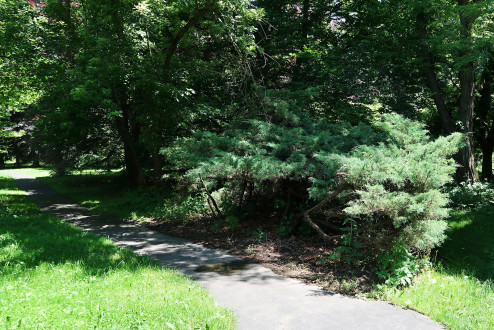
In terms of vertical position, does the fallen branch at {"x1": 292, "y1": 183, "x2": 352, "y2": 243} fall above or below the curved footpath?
above

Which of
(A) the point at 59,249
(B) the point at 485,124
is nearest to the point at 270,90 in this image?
(A) the point at 59,249

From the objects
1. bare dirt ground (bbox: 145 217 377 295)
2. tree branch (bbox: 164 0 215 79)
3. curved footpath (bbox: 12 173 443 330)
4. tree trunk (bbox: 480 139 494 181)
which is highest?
tree branch (bbox: 164 0 215 79)

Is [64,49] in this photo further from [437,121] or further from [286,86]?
[437,121]

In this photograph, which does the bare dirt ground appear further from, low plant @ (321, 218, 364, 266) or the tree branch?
the tree branch

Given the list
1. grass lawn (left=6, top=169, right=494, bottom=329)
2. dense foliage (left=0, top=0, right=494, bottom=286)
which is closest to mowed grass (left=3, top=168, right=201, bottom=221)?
dense foliage (left=0, top=0, right=494, bottom=286)

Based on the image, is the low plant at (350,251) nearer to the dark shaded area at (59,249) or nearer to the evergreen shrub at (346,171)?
the evergreen shrub at (346,171)

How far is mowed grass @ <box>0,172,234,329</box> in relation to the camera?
3.57 m

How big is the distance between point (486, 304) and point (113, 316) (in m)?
4.32

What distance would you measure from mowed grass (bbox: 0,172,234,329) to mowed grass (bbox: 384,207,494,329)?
2354mm

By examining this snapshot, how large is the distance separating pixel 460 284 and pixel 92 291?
4829mm

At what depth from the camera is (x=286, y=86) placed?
487 inches

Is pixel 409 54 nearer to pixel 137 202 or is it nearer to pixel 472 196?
pixel 472 196

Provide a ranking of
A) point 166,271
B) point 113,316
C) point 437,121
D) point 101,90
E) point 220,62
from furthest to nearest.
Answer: point 437,121 → point 220,62 → point 101,90 → point 166,271 → point 113,316

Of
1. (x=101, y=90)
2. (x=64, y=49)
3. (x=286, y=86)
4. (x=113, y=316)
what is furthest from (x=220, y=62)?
(x=113, y=316)
